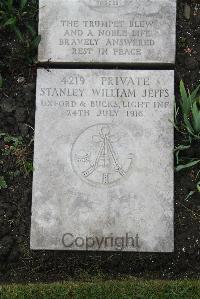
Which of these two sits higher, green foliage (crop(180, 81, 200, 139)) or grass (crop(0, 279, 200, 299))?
green foliage (crop(180, 81, 200, 139))

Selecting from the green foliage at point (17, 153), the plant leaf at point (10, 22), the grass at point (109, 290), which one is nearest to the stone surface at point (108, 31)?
the plant leaf at point (10, 22)

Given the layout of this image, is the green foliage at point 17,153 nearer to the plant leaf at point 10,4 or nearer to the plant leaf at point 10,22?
the plant leaf at point 10,22

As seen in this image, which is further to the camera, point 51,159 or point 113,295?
point 51,159

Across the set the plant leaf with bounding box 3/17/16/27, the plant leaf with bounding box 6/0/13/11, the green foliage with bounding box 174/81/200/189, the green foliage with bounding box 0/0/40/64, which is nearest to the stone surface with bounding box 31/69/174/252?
the green foliage with bounding box 174/81/200/189

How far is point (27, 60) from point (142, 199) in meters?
1.59

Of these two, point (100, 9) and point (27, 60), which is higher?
point (100, 9)

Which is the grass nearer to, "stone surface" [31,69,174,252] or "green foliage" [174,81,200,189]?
"stone surface" [31,69,174,252]

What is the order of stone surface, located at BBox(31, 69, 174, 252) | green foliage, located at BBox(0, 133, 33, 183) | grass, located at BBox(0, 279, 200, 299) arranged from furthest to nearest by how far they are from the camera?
green foliage, located at BBox(0, 133, 33, 183) → stone surface, located at BBox(31, 69, 174, 252) → grass, located at BBox(0, 279, 200, 299)

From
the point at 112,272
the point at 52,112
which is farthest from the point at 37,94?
the point at 112,272

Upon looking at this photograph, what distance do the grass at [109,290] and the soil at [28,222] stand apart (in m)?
0.15

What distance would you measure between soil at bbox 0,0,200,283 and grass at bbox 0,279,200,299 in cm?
15

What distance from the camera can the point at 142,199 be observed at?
4.28 meters

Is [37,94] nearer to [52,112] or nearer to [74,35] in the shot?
[52,112]

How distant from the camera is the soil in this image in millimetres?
4301
